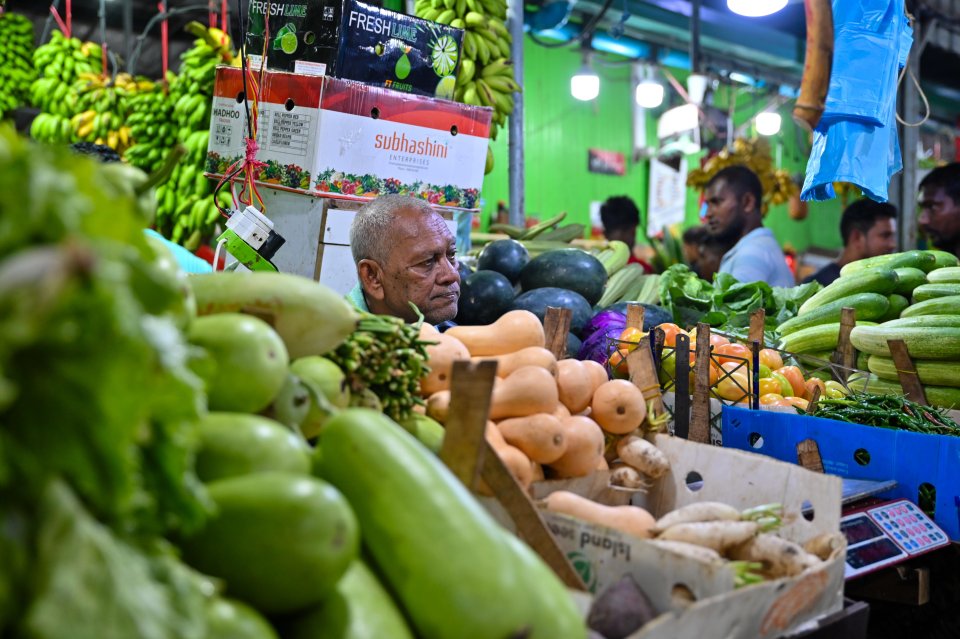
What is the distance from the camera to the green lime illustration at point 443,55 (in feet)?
10.9

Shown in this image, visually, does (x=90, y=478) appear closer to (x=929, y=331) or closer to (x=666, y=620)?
(x=666, y=620)

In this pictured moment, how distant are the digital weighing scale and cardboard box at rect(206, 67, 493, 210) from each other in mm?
2035

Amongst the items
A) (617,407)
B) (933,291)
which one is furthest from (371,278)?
(933,291)

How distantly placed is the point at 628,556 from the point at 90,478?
85 cm

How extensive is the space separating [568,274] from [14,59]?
478 cm

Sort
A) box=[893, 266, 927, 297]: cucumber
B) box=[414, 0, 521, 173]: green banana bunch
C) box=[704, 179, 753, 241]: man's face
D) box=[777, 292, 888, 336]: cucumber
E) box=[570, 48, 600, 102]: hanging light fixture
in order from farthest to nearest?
box=[570, 48, 600, 102]: hanging light fixture → box=[704, 179, 753, 241]: man's face → box=[414, 0, 521, 173]: green banana bunch → box=[893, 266, 927, 297]: cucumber → box=[777, 292, 888, 336]: cucumber

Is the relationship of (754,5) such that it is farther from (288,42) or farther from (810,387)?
(288,42)

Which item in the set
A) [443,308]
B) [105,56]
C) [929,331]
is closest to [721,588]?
[443,308]

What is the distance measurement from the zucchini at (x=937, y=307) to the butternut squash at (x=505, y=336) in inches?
96.1

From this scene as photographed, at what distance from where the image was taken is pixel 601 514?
1.46 metres

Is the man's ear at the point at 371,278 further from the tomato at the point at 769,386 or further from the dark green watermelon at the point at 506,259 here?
the tomato at the point at 769,386

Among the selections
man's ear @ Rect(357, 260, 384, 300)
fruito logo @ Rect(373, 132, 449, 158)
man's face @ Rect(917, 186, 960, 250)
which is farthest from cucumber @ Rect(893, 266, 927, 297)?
man's ear @ Rect(357, 260, 384, 300)

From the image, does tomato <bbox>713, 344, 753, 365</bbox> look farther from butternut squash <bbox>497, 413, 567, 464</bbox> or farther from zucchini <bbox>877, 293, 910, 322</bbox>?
zucchini <bbox>877, 293, 910, 322</bbox>

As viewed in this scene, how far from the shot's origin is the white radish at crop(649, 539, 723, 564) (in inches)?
49.4
